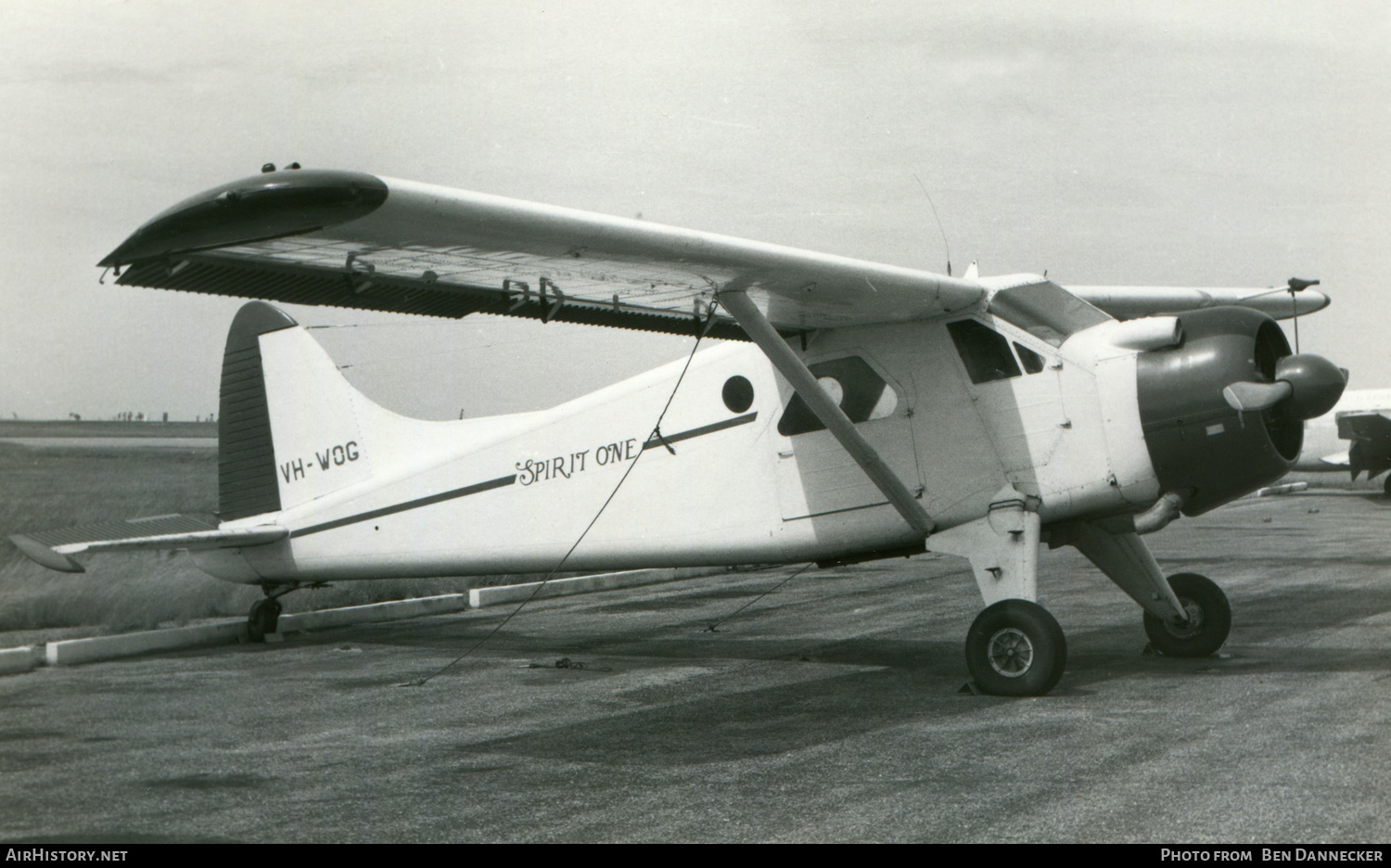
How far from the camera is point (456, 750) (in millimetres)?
6012

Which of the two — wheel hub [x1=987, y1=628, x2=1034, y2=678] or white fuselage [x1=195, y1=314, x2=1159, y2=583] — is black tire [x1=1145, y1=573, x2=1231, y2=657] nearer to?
white fuselage [x1=195, y1=314, x2=1159, y2=583]

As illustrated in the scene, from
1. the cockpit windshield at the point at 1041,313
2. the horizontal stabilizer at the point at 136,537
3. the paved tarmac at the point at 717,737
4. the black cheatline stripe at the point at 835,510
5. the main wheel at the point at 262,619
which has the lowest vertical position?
the paved tarmac at the point at 717,737

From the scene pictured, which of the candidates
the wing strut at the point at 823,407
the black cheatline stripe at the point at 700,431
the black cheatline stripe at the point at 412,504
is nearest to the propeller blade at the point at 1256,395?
the wing strut at the point at 823,407

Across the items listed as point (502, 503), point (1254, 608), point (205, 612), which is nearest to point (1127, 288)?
point (1254, 608)

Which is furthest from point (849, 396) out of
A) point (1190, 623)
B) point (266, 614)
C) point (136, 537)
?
point (136, 537)

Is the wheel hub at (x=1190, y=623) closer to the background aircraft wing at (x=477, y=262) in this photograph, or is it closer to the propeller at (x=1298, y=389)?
the propeller at (x=1298, y=389)

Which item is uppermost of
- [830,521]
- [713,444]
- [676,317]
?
[676,317]

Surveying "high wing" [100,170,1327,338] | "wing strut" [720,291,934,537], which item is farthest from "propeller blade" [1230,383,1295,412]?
"wing strut" [720,291,934,537]

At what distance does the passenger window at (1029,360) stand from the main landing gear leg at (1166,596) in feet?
4.22

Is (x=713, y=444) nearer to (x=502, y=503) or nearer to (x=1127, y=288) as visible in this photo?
(x=502, y=503)

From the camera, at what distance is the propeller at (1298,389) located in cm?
677

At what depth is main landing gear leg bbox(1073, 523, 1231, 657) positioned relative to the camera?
8.25 metres

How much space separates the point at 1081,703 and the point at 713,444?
3.03 metres

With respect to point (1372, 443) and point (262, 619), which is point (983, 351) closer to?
point (262, 619)
